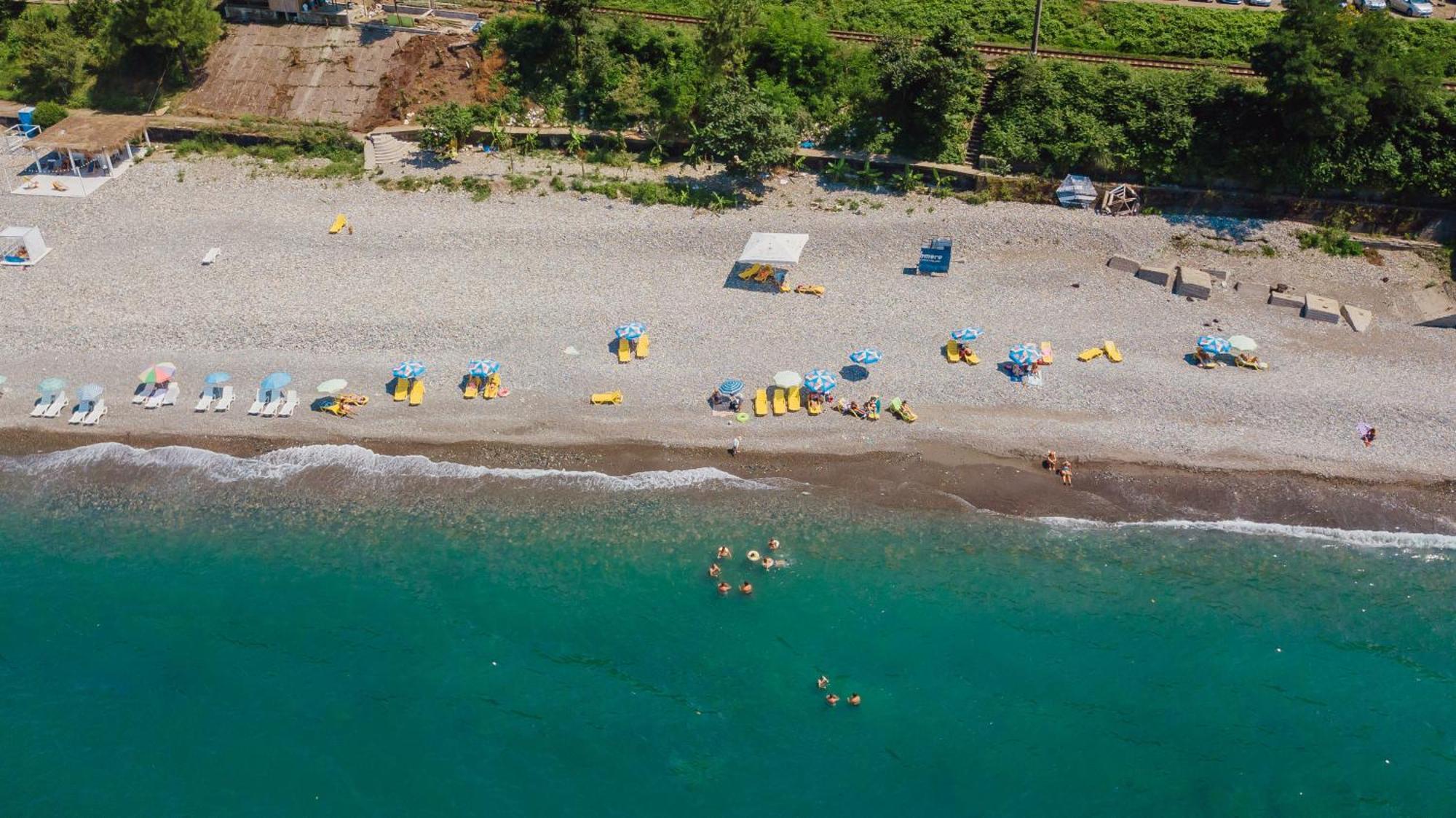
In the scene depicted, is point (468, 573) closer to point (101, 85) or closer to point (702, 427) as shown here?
point (702, 427)

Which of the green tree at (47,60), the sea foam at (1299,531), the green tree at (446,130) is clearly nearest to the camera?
the sea foam at (1299,531)

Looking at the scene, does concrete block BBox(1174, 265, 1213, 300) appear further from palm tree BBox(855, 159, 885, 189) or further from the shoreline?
palm tree BBox(855, 159, 885, 189)

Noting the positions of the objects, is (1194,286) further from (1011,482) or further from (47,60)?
(47,60)

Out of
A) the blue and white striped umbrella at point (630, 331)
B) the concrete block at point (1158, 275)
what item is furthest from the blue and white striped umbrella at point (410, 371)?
the concrete block at point (1158, 275)

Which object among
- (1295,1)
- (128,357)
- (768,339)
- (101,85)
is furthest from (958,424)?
(101,85)

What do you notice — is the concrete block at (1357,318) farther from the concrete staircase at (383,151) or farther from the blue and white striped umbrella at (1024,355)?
the concrete staircase at (383,151)

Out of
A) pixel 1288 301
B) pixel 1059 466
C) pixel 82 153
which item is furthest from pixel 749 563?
pixel 82 153
